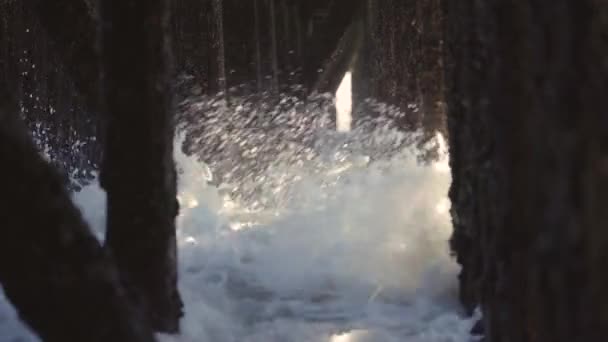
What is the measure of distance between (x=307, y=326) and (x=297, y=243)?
1.51 m

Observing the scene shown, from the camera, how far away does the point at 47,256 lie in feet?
6.33

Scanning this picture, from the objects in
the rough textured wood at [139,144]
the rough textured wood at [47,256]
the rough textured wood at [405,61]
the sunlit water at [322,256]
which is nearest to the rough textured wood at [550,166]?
the rough textured wood at [47,256]

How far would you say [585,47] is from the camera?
1.55 meters

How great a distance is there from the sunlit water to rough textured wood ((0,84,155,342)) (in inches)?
64.3

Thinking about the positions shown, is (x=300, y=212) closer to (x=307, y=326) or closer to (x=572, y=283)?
(x=307, y=326)

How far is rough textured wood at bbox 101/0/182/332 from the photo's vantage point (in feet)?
11.1

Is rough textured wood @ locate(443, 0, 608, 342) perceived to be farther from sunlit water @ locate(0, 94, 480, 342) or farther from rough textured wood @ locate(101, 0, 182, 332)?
sunlit water @ locate(0, 94, 480, 342)

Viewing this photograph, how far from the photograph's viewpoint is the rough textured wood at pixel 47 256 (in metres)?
1.89

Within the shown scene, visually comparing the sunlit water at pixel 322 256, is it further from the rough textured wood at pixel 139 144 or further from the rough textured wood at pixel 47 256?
the rough textured wood at pixel 47 256

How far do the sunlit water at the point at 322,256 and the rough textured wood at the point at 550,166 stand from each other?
2.00 metres

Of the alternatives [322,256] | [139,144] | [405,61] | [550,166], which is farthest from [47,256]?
[405,61]

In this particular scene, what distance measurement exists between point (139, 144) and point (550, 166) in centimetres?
207

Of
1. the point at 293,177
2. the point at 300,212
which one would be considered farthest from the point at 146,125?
the point at 293,177

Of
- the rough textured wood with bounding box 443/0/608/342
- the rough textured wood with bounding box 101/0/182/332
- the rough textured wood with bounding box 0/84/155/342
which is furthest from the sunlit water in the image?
the rough textured wood with bounding box 443/0/608/342
